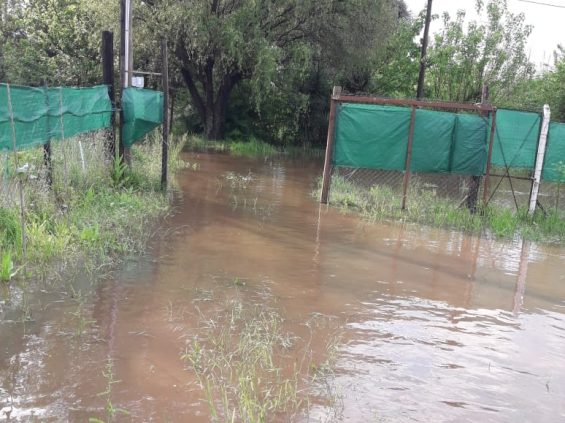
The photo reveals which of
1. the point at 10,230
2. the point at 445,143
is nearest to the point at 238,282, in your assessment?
the point at 10,230

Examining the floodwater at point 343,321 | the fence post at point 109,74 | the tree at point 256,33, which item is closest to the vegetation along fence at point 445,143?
the floodwater at point 343,321

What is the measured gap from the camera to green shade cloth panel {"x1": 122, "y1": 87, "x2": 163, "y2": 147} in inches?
431

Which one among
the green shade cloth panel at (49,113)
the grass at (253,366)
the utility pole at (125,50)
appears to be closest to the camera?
the grass at (253,366)

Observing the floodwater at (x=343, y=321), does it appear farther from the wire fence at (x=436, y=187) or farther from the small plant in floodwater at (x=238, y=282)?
the wire fence at (x=436, y=187)

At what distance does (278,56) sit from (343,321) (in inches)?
724

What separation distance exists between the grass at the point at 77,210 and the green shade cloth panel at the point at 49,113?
1.15 feet

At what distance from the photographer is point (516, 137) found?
1134 centimetres

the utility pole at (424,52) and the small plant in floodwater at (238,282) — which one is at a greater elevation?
the utility pole at (424,52)

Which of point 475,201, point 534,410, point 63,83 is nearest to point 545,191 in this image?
point 475,201

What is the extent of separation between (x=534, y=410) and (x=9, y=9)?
35347 mm

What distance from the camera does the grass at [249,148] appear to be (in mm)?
24627

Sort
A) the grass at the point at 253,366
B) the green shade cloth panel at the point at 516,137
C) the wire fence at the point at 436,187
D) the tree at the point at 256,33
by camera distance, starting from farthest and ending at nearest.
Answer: the tree at the point at 256,33
the wire fence at the point at 436,187
the green shade cloth panel at the point at 516,137
the grass at the point at 253,366

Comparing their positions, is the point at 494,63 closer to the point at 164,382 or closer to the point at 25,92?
the point at 25,92

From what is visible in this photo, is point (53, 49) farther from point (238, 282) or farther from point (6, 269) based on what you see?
point (238, 282)
